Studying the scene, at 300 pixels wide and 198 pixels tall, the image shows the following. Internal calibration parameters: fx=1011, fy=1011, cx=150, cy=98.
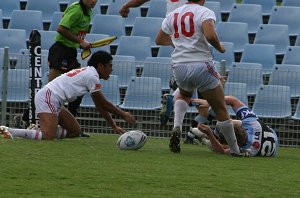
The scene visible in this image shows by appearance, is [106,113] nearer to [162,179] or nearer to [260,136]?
[260,136]

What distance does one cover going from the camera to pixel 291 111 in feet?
49.0

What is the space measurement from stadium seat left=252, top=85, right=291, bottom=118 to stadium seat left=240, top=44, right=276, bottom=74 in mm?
1941

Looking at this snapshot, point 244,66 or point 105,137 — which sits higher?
point 244,66

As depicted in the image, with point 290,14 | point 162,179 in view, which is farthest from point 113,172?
point 290,14

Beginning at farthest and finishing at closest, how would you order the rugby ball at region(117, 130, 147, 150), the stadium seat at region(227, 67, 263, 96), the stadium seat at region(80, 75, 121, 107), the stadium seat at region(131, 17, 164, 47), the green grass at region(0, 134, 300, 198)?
the stadium seat at region(131, 17, 164, 47)
the stadium seat at region(80, 75, 121, 107)
the stadium seat at region(227, 67, 263, 96)
the rugby ball at region(117, 130, 147, 150)
the green grass at region(0, 134, 300, 198)

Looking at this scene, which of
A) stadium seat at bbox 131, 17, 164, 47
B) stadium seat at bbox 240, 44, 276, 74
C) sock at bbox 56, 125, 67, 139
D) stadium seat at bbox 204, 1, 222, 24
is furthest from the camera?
stadium seat at bbox 204, 1, 222, 24

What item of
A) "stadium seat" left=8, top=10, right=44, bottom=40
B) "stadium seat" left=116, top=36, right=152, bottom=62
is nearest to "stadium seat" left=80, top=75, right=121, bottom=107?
"stadium seat" left=116, top=36, right=152, bottom=62

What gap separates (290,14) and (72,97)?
25.1 feet

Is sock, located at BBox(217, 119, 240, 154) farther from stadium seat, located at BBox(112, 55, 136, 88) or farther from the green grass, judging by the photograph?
stadium seat, located at BBox(112, 55, 136, 88)

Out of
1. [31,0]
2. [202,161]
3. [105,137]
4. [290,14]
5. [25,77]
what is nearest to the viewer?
[202,161]

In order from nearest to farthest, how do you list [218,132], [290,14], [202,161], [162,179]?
[162,179], [202,161], [218,132], [290,14]

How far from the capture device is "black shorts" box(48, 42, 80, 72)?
13047 mm

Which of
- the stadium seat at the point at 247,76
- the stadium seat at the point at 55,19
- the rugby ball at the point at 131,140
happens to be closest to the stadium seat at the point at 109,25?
the stadium seat at the point at 55,19

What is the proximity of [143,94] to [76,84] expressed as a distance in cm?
361
